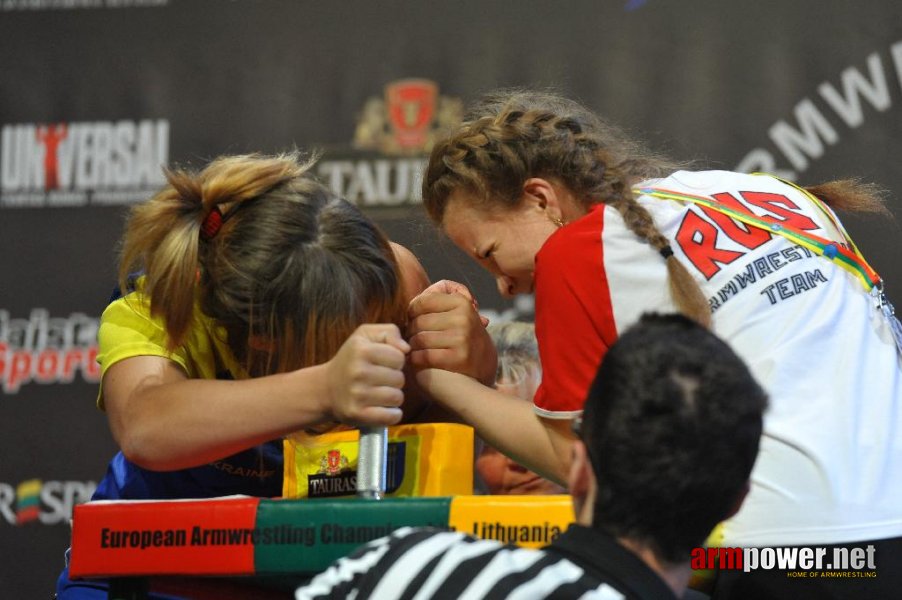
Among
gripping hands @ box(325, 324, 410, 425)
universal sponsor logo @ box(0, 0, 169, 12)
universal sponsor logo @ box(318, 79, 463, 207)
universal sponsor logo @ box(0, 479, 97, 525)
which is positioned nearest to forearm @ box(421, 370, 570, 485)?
gripping hands @ box(325, 324, 410, 425)

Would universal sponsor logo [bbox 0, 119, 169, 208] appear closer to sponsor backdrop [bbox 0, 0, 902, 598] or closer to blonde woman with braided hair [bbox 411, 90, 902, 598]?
sponsor backdrop [bbox 0, 0, 902, 598]

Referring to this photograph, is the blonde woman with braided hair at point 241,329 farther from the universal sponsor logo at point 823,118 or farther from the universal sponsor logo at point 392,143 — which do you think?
the universal sponsor logo at point 823,118

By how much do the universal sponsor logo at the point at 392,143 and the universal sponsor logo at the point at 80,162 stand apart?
501mm

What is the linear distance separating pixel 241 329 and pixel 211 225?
0.50 feet

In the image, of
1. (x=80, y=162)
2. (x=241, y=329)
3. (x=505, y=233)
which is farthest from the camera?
(x=80, y=162)

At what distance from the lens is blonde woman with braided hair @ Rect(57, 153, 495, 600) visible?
1274 mm

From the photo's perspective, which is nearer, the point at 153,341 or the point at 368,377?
the point at 368,377

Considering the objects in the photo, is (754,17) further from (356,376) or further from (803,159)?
(356,376)

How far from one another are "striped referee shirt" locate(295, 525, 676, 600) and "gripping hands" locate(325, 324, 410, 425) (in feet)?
1.15

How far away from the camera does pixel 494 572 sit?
82 cm

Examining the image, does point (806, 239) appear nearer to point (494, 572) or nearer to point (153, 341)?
point (494, 572)

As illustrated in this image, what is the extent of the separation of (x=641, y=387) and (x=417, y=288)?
0.87 m

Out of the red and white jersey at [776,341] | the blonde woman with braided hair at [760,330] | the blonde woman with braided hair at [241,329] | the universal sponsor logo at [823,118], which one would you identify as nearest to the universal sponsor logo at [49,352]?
the blonde woman with braided hair at [241,329]
